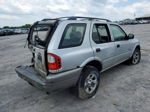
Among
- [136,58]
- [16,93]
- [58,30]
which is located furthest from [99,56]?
[136,58]

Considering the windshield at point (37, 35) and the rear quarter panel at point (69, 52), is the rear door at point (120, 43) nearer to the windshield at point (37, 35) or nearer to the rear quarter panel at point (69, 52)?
the rear quarter panel at point (69, 52)

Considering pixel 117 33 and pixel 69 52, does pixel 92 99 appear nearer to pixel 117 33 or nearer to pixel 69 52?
pixel 69 52

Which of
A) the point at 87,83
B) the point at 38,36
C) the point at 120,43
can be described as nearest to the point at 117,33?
the point at 120,43

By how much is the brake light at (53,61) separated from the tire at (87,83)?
65 centimetres

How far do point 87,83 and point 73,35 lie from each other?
112cm

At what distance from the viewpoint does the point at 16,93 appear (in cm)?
296

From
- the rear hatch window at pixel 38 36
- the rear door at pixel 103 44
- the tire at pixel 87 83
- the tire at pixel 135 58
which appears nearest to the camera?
the rear hatch window at pixel 38 36

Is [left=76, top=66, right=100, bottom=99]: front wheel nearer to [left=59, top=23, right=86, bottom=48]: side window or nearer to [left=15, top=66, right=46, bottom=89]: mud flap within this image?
[left=59, top=23, right=86, bottom=48]: side window

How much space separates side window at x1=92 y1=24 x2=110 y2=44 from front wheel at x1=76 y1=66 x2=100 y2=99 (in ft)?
2.31

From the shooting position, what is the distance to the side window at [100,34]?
2.71 m

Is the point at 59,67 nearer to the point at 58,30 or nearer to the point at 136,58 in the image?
the point at 58,30

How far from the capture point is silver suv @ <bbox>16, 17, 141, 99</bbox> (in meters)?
2.05

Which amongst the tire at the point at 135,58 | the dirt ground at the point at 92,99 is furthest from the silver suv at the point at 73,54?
the tire at the point at 135,58

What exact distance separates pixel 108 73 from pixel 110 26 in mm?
1581
